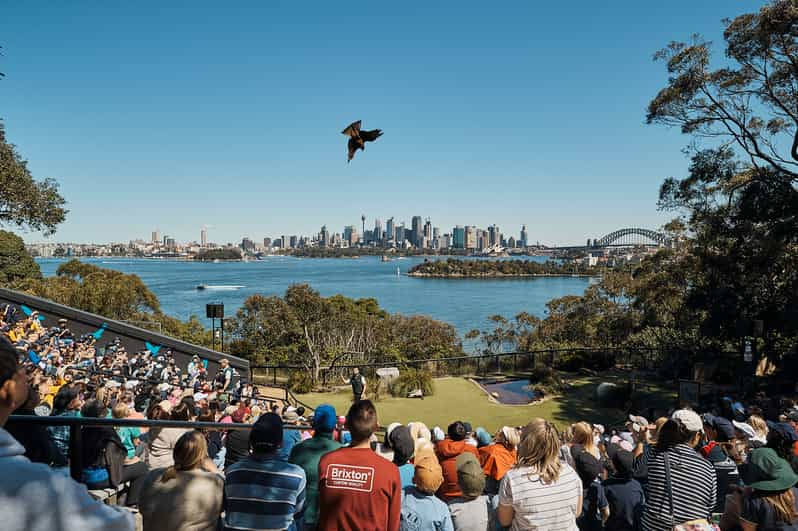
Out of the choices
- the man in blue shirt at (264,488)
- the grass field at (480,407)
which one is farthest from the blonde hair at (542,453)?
the grass field at (480,407)

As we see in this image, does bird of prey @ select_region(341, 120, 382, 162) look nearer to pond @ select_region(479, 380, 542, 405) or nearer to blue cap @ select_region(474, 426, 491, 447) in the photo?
blue cap @ select_region(474, 426, 491, 447)

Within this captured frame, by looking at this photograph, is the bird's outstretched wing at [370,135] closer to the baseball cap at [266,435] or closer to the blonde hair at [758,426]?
the baseball cap at [266,435]

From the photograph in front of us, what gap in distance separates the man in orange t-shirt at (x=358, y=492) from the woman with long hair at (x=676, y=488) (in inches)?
72.0

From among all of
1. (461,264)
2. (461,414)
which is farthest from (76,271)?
(461,264)

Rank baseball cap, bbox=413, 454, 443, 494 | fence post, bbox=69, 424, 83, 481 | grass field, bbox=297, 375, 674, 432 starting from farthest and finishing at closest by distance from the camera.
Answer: grass field, bbox=297, 375, 674, 432, baseball cap, bbox=413, 454, 443, 494, fence post, bbox=69, 424, 83, 481

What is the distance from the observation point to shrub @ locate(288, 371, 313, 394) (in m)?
17.4

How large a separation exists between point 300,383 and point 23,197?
11455mm

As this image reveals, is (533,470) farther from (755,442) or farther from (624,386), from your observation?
(624,386)

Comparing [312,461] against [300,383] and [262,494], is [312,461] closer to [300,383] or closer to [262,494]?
Result: [262,494]

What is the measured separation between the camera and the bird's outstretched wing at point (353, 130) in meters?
5.25

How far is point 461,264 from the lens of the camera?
147125 mm

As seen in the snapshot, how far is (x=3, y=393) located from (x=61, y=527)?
15.9 inches

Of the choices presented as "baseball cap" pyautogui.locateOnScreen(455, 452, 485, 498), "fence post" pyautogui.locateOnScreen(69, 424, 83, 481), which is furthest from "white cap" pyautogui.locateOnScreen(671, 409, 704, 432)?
"fence post" pyautogui.locateOnScreen(69, 424, 83, 481)

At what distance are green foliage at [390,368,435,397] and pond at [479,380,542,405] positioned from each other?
2.03 metres
